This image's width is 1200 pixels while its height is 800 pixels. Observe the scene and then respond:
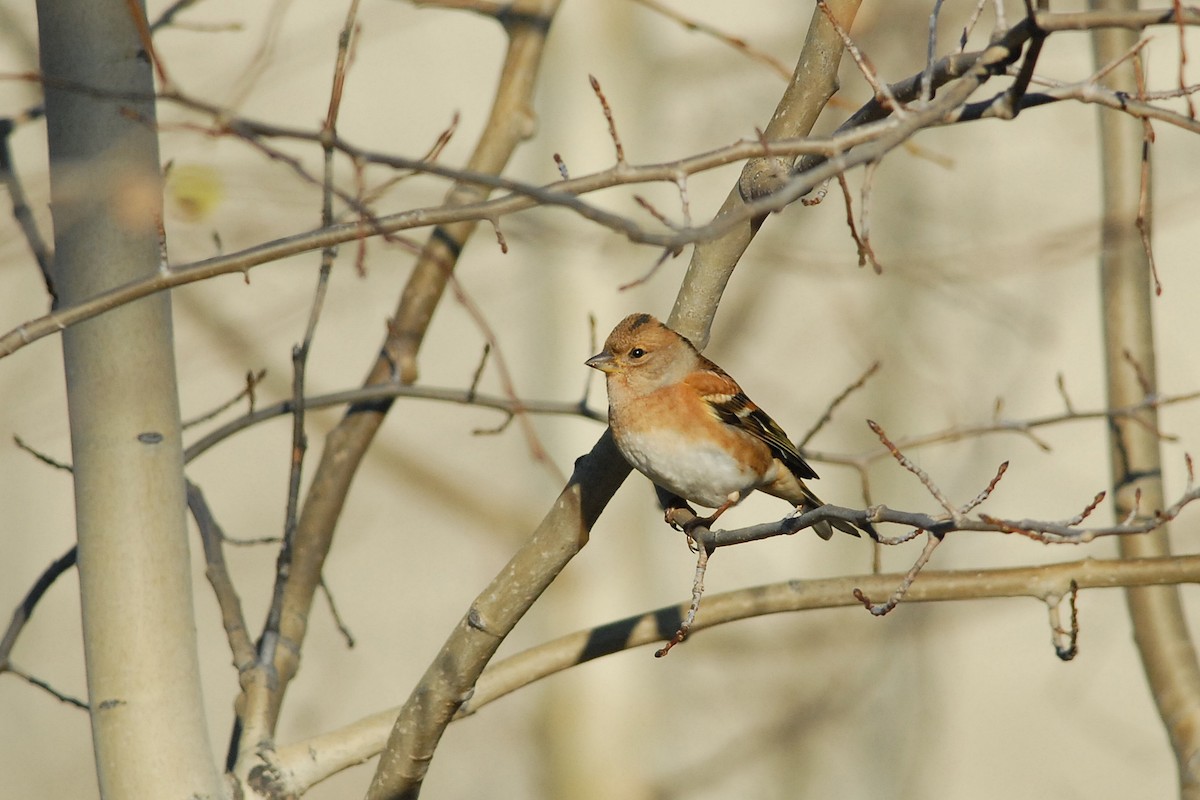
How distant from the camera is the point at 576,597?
16.9ft

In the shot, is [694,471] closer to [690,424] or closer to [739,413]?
[690,424]

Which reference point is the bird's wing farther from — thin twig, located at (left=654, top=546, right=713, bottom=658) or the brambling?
thin twig, located at (left=654, top=546, right=713, bottom=658)

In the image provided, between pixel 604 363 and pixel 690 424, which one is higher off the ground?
pixel 604 363

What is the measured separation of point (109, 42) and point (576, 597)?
3563 mm

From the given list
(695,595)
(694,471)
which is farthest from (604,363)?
(695,595)

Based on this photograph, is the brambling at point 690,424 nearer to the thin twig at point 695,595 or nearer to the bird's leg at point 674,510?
the bird's leg at point 674,510

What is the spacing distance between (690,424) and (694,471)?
0.13 metres

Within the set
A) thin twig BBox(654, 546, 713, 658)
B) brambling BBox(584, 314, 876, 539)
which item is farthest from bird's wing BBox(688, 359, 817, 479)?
thin twig BBox(654, 546, 713, 658)

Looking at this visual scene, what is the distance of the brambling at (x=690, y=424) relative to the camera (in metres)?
2.57

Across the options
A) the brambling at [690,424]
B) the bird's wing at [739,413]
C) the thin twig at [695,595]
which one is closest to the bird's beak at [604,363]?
the brambling at [690,424]

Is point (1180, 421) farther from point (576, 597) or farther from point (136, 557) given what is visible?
point (136, 557)

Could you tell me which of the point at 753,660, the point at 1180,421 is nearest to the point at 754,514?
the point at 753,660

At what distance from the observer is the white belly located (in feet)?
8.31

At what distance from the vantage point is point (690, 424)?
107 inches
